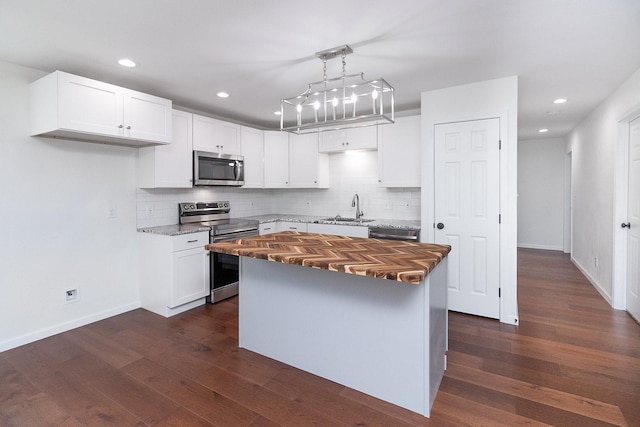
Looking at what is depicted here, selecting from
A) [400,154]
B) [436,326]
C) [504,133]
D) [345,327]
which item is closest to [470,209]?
[504,133]

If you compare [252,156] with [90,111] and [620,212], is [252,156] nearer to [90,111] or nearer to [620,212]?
[90,111]

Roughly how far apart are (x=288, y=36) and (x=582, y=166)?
5122 mm

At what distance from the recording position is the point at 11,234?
111 inches

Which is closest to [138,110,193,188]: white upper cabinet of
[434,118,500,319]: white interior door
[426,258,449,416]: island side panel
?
[434,118,500,319]: white interior door

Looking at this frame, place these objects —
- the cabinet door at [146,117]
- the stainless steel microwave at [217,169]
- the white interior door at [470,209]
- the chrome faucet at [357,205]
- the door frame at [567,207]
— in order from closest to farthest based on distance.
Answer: the cabinet door at [146,117] < the white interior door at [470,209] < the stainless steel microwave at [217,169] < the chrome faucet at [357,205] < the door frame at [567,207]

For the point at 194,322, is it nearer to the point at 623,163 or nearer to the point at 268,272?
the point at 268,272

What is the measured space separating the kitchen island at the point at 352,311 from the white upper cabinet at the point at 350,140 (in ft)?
6.75

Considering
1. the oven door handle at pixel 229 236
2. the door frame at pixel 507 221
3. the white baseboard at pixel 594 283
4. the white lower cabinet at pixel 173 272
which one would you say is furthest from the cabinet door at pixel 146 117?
the white baseboard at pixel 594 283

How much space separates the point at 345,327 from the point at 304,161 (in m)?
3.25

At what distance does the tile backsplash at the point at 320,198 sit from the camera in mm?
3996

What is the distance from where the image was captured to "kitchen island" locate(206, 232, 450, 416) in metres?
1.95

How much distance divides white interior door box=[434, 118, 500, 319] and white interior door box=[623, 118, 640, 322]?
131cm

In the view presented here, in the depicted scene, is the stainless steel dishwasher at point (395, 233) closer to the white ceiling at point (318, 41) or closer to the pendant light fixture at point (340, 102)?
the pendant light fixture at point (340, 102)

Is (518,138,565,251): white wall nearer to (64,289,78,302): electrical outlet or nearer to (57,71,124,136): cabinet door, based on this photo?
(57,71,124,136): cabinet door
